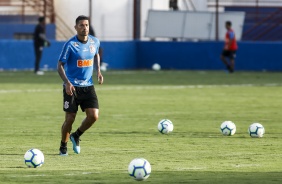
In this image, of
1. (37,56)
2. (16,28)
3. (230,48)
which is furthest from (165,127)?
(16,28)

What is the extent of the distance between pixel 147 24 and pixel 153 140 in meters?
32.2

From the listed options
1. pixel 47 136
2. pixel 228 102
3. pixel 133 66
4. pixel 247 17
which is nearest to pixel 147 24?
pixel 133 66

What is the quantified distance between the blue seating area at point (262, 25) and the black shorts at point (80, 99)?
35.3 m

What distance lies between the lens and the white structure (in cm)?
5109

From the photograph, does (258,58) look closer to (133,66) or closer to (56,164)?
(133,66)

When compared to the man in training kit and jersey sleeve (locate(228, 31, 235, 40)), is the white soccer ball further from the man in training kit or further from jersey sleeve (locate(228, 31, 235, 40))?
the man in training kit

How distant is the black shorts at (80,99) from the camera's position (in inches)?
590

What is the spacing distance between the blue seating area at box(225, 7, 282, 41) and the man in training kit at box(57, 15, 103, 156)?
35.2 meters

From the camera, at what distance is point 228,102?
27.2 metres

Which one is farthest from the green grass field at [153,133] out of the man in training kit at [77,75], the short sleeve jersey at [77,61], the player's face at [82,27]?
the player's face at [82,27]

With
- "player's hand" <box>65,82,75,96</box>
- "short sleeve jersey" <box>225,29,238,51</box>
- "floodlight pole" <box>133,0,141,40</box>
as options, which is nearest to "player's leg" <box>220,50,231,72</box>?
"short sleeve jersey" <box>225,29,238,51</box>

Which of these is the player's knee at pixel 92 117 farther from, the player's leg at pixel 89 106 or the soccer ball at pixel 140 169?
the soccer ball at pixel 140 169

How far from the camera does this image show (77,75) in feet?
49.5

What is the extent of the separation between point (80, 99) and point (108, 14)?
122 feet
